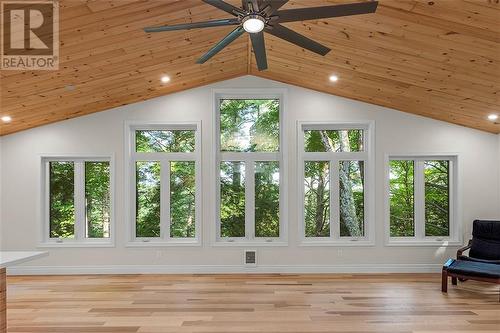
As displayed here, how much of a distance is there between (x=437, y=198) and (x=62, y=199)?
5.99m

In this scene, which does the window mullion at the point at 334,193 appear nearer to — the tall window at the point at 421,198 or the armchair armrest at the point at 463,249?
the tall window at the point at 421,198

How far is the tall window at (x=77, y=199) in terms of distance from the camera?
246 inches

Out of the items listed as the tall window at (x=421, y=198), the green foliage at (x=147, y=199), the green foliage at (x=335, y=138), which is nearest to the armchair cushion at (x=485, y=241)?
the tall window at (x=421, y=198)

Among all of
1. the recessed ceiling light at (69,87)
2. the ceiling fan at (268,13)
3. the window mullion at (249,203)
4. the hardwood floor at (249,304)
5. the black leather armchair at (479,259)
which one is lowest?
the hardwood floor at (249,304)

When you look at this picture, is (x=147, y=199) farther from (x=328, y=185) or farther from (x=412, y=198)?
(x=412, y=198)

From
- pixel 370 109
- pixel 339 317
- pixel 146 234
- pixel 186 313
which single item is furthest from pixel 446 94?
pixel 146 234

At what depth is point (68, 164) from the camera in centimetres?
632

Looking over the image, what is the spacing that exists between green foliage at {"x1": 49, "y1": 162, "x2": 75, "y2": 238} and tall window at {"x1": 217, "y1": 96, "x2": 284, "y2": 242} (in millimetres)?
2374

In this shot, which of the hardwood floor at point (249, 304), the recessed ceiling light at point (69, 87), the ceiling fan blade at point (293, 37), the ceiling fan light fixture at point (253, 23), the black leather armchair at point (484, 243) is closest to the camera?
the ceiling fan light fixture at point (253, 23)

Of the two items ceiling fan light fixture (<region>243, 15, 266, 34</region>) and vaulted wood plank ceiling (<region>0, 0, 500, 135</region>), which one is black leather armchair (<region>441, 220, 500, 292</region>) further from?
ceiling fan light fixture (<region>243, 15, 266, 34</region>)

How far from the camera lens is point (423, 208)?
20.7 feet

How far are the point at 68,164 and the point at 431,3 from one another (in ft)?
18.2

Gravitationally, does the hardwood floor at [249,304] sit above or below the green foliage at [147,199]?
below

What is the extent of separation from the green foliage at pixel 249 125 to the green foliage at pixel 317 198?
71 cm
